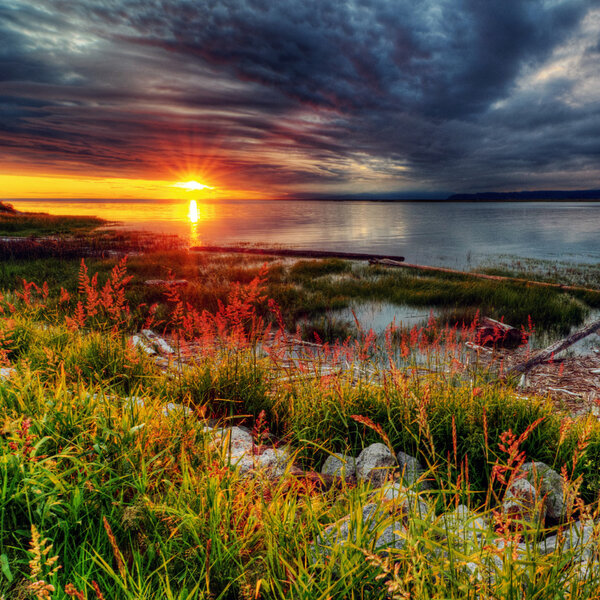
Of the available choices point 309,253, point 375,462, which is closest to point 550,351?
point 375,462

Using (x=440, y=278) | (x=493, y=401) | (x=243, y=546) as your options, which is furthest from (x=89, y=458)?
(x=440, y=278)

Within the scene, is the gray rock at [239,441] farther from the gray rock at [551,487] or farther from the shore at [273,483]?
the gray rock at [551,487]

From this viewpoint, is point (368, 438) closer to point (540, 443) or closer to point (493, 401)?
point (493, 401)

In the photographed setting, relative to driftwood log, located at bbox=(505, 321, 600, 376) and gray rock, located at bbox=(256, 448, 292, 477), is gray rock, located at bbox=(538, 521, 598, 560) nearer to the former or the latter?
gray rock, located at bbox=(256, 448, 292, 477)

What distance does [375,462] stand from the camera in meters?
3.48

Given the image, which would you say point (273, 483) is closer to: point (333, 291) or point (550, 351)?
point (550, 351)

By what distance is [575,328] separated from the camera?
37.3 feet

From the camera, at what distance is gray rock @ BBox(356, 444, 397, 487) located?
11.0 feet

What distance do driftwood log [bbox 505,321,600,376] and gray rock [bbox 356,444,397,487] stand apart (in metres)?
4.08

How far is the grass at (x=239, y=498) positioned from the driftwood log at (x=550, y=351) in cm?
330

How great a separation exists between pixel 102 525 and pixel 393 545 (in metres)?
1.86

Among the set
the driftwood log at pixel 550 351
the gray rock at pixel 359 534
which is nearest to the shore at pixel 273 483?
the gray rock at pixel 359 534

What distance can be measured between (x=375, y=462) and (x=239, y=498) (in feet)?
4.70

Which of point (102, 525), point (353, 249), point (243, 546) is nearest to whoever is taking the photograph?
point (243, 546)
